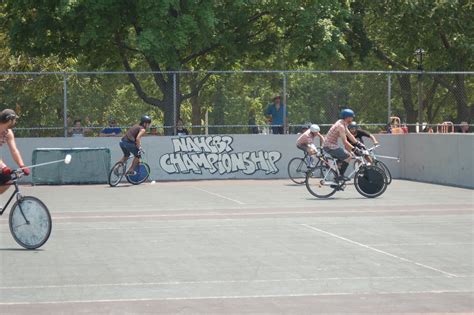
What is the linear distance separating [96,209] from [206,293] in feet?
32.2

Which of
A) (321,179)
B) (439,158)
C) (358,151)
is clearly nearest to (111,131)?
(439,158)

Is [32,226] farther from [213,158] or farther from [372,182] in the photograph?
[213,158]

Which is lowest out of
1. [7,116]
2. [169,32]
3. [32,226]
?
[32,226]

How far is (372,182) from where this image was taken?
2053 centimetres

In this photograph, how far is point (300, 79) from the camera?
37.8 meters

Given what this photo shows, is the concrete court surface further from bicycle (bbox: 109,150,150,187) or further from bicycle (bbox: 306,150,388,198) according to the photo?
bicycle (bbox: 109,150,150,187)

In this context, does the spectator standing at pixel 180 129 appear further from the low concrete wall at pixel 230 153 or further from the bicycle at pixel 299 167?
the bicycle at pixel 299 167

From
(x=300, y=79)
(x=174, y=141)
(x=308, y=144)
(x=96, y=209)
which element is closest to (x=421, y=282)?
(x=96, y=209)

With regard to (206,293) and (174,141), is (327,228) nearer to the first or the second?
(206,293)

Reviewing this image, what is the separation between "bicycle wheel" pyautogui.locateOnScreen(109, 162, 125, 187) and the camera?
25.7 metres

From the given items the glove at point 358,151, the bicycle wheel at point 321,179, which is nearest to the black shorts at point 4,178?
the bicycle wheel at point 321,179

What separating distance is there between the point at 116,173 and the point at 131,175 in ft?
1.95

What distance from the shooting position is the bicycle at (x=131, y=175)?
25719 mm

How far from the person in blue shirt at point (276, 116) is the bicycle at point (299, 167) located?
275 centimetres
